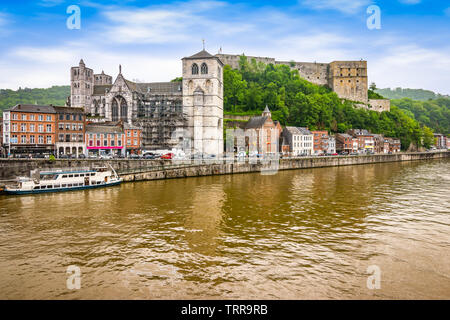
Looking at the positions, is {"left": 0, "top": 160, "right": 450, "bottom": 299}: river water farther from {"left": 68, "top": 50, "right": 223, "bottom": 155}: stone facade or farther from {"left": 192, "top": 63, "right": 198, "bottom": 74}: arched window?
{"left": 192, "top": 63, "right": 198, "bottom": 74}: arched window

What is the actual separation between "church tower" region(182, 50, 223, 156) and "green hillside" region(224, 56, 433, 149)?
71.5ft

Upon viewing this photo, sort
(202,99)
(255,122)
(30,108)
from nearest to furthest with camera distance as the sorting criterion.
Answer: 1. (30,108)
2. (202,99)
3. (255,122)

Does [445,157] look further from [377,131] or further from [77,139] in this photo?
[77,139]

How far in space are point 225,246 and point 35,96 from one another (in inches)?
5034

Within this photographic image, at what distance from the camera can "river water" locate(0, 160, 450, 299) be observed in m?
11.3

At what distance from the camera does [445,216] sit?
70.2ft

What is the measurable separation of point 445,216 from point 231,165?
2970cm

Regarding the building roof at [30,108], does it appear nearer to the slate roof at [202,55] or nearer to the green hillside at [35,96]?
the slate roof at [202,55]

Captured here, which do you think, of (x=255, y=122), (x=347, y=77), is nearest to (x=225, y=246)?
(x=255, y=122)

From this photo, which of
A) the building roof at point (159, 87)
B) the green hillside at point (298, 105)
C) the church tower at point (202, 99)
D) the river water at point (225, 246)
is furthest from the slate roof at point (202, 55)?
the river water at point (225, 246)

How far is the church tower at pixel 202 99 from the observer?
6247cm

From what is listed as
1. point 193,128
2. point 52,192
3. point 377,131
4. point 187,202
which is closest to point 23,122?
point 52,192

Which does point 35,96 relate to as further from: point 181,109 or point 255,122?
point 255,122

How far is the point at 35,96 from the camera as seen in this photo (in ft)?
386
